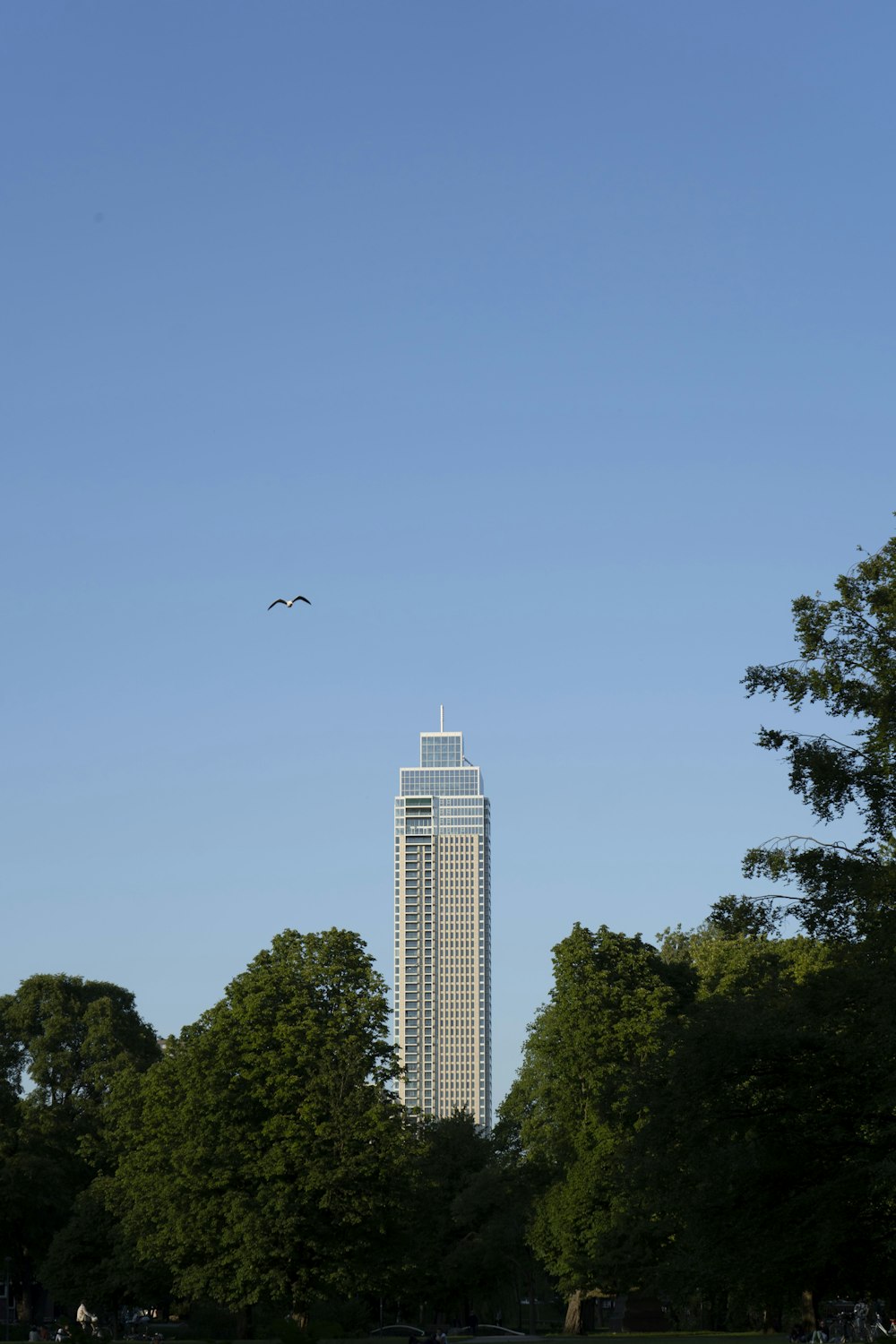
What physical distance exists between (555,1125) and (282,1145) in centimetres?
1459

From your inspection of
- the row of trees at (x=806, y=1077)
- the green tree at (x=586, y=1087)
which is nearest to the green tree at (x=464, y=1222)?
the green tree at (x=586, y=1087)

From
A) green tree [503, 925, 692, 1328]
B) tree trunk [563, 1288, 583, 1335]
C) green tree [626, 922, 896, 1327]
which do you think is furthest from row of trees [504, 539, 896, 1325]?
tree trunk [563, 1288, 583, 1335]

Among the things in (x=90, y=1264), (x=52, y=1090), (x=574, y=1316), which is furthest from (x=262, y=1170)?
(x=52, y=1090)

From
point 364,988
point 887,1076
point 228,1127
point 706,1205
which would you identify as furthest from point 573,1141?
point 887,1076

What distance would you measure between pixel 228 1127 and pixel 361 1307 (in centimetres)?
1359

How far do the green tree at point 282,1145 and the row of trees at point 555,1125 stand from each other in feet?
0.36

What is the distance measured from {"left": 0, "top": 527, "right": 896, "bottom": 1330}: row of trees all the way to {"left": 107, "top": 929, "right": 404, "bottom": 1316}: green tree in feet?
0.36

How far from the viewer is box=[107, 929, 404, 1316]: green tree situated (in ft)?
177

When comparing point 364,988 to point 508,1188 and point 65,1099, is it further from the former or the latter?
point 65,1099

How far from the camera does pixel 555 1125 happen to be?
65.1 m

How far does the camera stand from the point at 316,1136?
55.0 m

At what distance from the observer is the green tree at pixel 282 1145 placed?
177 ft

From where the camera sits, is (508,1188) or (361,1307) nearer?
(361,1307)

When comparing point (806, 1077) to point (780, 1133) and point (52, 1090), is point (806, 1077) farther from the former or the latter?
point (52, 1090)
